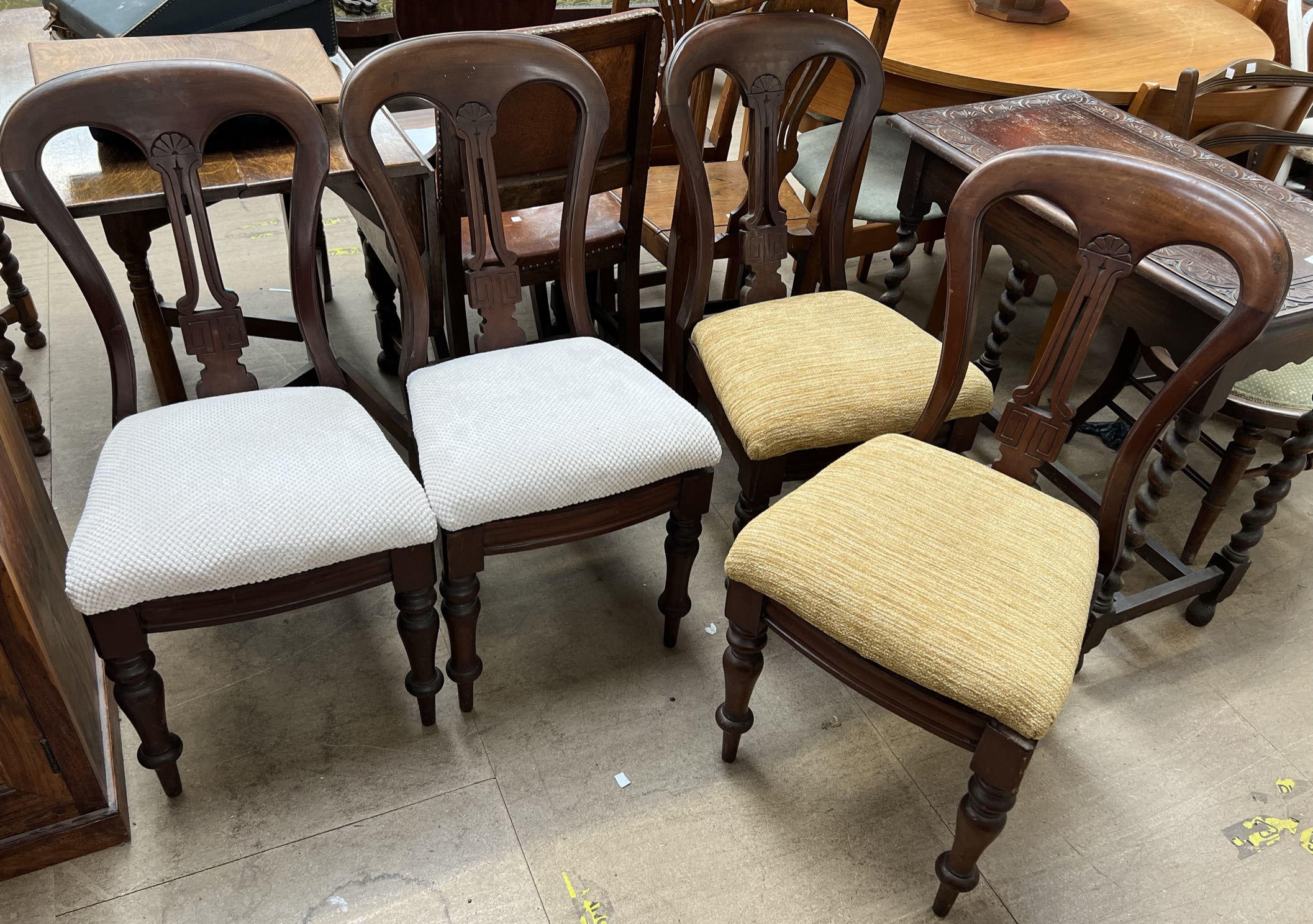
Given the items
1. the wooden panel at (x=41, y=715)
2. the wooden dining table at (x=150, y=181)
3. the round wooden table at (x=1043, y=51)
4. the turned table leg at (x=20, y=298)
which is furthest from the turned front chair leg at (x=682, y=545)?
the turned table leg at (x=20, y=298)

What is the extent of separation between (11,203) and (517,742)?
1.22 meters

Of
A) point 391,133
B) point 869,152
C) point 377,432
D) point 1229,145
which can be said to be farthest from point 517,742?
point 1229,145

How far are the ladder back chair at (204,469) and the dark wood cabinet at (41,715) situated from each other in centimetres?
7

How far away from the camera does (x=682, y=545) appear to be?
162cm

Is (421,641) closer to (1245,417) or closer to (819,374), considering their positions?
(819,374)

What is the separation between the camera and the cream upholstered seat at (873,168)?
7.49 feet

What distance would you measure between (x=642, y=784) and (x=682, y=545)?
0.40 meters

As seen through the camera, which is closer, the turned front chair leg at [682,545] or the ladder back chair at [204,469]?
the ladder back chair at [204,469]

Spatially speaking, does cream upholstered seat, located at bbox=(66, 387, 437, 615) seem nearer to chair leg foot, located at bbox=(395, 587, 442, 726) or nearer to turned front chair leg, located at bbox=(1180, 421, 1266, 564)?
chair leg foot, located at bbox=(395, 587, 442, 726)

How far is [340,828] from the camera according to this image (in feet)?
4.72

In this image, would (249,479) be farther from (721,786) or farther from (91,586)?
(721,786)

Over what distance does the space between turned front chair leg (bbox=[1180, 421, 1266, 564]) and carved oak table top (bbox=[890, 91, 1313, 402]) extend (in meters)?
0.30

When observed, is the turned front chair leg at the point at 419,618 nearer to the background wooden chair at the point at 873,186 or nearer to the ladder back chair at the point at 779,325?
the ladder back chair at the point at 779,325

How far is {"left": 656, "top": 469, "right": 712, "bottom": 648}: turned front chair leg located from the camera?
1.55 m
